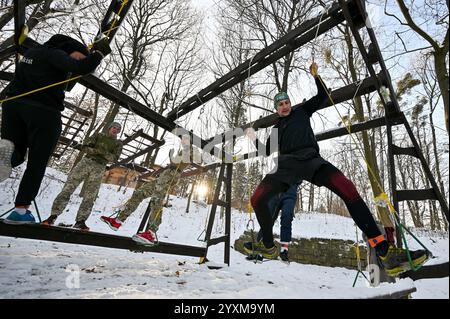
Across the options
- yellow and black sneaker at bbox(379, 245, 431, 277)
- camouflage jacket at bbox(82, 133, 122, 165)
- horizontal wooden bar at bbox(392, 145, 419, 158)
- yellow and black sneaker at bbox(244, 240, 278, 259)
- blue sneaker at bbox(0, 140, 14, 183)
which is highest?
camouflage jacket at bbox(82, 133, 122, 165)

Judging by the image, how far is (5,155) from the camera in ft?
8.36

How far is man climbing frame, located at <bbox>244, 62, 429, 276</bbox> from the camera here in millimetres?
2371

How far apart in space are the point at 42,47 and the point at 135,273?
2.99 metres

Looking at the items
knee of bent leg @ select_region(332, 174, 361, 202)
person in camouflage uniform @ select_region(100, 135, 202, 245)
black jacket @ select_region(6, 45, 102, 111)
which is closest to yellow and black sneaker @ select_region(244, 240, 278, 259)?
knee of bent leg @ select_region(332, 174, 361, 202)

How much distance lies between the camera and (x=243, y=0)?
9.17 m

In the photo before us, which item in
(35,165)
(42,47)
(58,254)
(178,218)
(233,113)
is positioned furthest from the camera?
(178,218)

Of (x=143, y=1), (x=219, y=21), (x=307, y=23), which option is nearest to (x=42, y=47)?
(x=307, y=23)

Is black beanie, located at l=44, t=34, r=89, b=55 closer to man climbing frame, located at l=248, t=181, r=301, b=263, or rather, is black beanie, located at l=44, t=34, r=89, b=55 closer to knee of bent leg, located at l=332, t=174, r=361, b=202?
knee of bent leg, located at l=332, t=174, r=361, b=202

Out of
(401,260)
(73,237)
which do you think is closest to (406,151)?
(401,260)

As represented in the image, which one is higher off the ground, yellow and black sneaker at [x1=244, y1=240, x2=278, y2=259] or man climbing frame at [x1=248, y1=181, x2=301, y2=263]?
man climbing frame at [x1=248, y1=181, x2=301, y2=263]

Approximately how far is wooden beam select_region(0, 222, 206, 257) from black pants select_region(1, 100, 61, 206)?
1.02 ft

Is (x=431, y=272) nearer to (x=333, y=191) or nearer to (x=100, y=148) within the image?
(x=333, y=191)

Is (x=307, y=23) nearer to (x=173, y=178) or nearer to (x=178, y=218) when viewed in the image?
(x=173, y=178)
